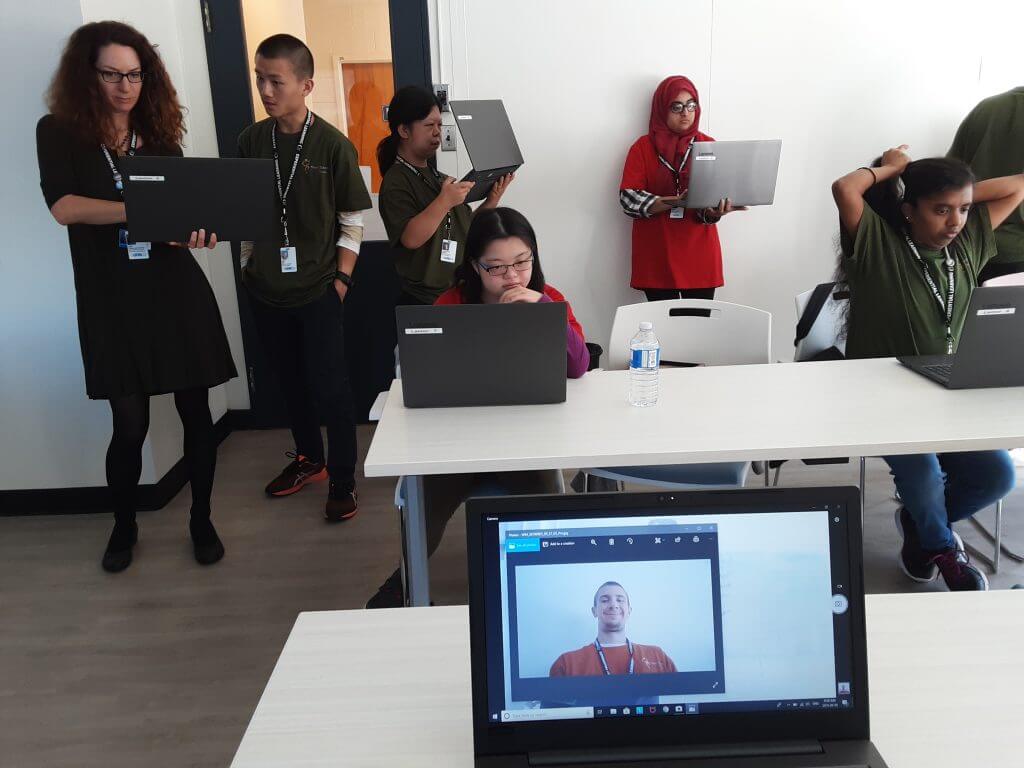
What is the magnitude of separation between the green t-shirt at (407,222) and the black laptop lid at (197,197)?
680mm

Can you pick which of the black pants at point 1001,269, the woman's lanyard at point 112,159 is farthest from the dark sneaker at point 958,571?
the woman's lanyard at point 112,159

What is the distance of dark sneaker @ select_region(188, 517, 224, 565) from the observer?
289 cm

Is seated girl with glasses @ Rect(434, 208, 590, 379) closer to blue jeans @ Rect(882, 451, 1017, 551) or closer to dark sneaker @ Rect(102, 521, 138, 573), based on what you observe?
blue jeans @ Rect(882, 451, 1017, 551)

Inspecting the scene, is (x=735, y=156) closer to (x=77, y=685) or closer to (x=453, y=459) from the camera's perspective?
(x=453, y=459)

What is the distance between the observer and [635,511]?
90 cm

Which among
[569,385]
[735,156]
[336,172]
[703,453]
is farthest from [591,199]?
[703,453]

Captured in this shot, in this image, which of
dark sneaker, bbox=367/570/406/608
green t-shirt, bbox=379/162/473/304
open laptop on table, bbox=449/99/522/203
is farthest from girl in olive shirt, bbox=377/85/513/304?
dark sneaker, bbox=367/570/406/608

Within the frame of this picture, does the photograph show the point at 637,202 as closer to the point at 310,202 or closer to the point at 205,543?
the point at 310,202

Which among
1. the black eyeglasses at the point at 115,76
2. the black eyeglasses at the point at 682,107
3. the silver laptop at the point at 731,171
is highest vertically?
the black eyeglasses at the point at 115,76

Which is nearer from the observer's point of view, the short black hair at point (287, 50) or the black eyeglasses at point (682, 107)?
the short black hair at point (287, 50)

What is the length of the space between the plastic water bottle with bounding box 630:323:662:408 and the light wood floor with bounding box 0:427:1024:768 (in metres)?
0.92

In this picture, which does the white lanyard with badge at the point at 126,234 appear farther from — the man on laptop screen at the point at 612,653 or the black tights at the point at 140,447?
the man on laptop screen at the point at 612,653

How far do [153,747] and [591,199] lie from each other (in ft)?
10.1

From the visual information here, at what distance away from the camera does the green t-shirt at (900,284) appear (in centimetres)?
246
